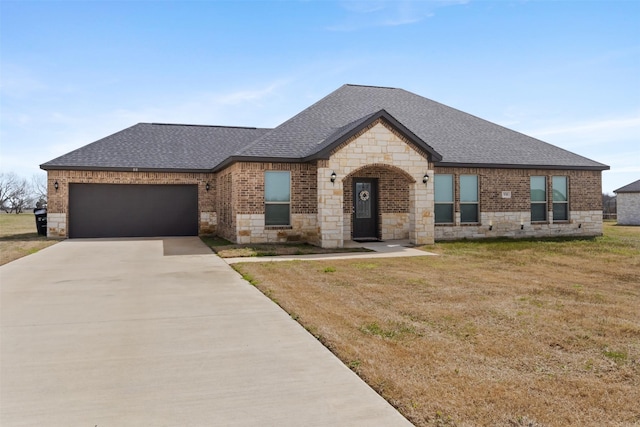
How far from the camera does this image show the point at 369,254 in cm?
1370

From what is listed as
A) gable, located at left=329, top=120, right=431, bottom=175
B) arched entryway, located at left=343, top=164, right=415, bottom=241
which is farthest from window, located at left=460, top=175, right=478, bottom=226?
gable, located at left=329, top=120, right=431, bottom=175

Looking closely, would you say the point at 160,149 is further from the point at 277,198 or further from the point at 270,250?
the point at 270,250

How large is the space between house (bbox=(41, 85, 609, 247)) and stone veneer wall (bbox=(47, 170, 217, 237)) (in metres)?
0.05

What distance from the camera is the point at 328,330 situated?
561 cm

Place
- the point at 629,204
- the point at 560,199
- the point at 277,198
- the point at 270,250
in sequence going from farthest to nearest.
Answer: the point at 629,204
the point at 560,199
the point at 277,198
the point at 270,250

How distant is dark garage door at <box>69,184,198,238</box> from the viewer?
20188mm

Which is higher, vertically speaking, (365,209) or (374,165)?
(374,165)

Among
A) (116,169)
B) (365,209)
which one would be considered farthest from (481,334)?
(116,169)

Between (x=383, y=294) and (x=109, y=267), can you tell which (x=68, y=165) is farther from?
(x=383, y=294)

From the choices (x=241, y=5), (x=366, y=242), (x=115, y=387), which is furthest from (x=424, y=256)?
(x=115, y=387)

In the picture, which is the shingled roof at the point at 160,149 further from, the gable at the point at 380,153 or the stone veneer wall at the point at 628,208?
the stone veneer wall at the point at 628,208

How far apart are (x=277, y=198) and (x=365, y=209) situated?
3.58 m

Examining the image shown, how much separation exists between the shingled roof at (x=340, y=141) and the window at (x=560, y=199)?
0.74 m

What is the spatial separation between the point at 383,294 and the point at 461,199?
Result: 1143 centimetres
